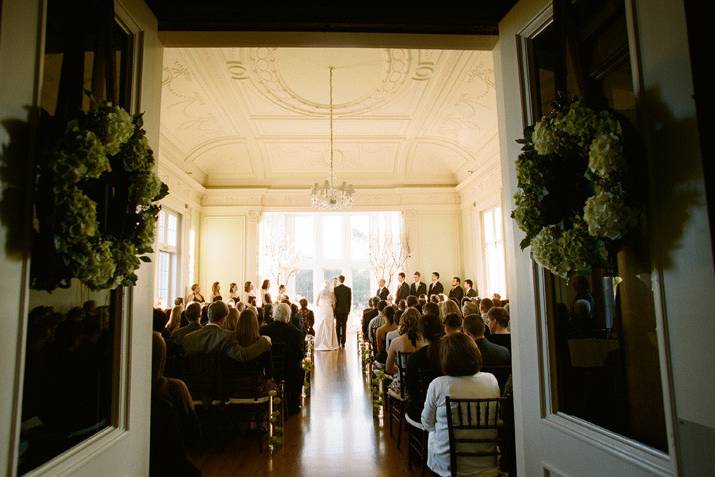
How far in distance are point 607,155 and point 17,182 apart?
155 centimetres

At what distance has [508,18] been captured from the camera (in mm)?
1971

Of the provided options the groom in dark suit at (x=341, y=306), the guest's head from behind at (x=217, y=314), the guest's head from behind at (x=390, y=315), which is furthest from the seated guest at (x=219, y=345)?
the groom in dark suit at (x=341, y=306)

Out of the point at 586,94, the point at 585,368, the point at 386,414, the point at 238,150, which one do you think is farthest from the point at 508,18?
the point at 238,150

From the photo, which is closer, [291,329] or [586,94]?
[586,94]

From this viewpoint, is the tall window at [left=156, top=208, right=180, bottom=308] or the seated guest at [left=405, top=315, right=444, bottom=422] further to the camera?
the tall window at [left=156, top=208, right=180, bottom=308]

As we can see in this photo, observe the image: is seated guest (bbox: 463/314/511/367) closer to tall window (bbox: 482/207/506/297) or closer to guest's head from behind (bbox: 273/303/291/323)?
guest's head from behind (bbox: 273/303/291/323)

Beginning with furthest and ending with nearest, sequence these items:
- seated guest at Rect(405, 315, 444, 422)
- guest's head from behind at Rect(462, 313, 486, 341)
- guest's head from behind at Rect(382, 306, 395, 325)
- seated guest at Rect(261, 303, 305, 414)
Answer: guest's head from behind at Rect(382, 306, 395, 325) → seated guest at Rect(261, 303, 305, 414) → guest's head from behind at Rect(462, 313, 486, 341) → seated guest at Rect(405, 315, 444, 422)

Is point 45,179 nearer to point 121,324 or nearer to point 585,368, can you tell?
point 121,324

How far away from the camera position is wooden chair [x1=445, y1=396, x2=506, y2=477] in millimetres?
2445

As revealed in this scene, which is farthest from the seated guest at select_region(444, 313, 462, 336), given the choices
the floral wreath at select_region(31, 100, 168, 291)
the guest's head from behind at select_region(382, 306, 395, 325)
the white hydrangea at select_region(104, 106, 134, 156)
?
the white hydrangea at select_region(104, 106, 134, 156)

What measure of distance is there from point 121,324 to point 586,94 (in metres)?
1.81

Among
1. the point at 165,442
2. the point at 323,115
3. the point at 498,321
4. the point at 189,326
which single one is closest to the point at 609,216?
the point at 165,442

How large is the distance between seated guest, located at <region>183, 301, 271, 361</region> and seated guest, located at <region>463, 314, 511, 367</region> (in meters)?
1.87

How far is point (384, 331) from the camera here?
210 inches
